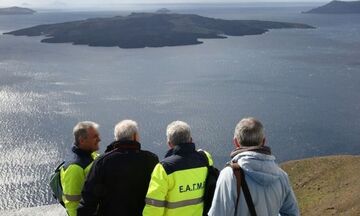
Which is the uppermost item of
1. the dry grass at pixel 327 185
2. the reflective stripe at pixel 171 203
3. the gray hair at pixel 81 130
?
the gray hair at pixel 81 130

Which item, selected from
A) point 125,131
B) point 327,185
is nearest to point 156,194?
point 125,131

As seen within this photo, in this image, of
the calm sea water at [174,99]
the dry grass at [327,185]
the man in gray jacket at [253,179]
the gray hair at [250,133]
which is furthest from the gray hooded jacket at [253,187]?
the calm sea water at [174,99]

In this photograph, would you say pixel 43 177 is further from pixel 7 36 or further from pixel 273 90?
pixel 7 36

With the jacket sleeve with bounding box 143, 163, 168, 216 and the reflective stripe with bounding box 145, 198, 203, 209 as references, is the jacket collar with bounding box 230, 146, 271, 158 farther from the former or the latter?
the reflective stripe with bounding box 145, 198, 203, 209

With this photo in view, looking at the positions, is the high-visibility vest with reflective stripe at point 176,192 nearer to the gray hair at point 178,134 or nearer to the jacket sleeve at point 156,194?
the jacket sleeve at point 156,194

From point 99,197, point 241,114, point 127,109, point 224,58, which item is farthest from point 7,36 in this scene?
point 99,197
